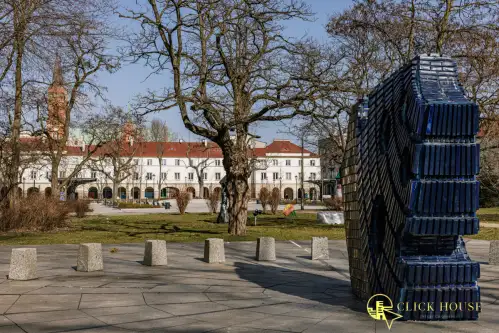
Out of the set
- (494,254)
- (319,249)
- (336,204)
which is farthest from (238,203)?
(336,204)

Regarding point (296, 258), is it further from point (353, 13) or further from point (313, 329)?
point (353, 13)

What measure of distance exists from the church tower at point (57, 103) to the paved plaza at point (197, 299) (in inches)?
641

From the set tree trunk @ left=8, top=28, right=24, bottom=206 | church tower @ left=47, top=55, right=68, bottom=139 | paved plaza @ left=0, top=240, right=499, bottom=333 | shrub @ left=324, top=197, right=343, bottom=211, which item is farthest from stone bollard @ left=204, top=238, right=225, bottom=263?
shrub @ left=324, top=197, right=343, bottom=211

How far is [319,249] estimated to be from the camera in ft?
47.2

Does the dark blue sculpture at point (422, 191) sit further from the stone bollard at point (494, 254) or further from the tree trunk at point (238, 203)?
the tree trunk at point (238, 203)

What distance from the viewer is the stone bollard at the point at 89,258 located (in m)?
11.6

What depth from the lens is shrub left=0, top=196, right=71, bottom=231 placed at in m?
22.2

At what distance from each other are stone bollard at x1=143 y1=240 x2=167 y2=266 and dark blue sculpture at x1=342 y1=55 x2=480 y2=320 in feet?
19.2

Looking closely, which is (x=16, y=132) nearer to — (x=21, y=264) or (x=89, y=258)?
(x=89, y=258)

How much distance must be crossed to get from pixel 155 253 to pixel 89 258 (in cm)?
160

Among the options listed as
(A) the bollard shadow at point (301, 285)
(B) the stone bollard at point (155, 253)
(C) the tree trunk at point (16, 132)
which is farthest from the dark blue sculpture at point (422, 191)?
(C) the tree trunk at point (16, 132)

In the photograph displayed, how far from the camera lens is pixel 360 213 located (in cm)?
820

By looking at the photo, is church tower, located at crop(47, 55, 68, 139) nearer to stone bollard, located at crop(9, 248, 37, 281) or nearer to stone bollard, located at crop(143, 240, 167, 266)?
stone bollard, located at crop(143, 240, 167, 266)

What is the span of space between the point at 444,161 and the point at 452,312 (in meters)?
1.97
